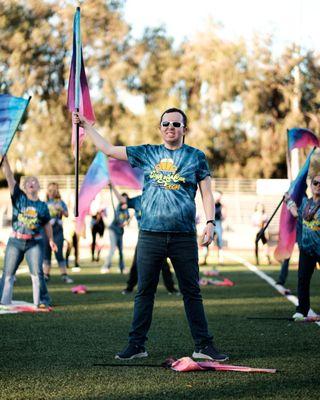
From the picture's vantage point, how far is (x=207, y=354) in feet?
24.3

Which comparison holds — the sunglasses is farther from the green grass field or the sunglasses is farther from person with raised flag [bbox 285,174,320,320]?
person with raised flag [bbox 285,174,320,320]

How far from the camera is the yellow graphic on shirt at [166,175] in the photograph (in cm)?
726

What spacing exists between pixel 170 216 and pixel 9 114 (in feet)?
12.0

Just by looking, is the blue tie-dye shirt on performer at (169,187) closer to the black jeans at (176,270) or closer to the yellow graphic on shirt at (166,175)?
the yellow graphic on shirt at (166,175)

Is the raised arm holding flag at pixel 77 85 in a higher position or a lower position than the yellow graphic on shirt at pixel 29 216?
higher

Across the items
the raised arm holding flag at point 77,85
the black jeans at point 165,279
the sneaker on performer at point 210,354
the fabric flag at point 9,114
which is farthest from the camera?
the black jeans at point 165,279

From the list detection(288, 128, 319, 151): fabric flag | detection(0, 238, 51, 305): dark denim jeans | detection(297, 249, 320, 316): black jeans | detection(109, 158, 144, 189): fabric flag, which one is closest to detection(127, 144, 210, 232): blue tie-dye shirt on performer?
detection(297, 249, 320, 316): black jeans

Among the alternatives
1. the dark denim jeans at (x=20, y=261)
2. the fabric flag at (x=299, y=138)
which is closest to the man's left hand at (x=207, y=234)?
the dark denim jeans at (x=20, y=261)

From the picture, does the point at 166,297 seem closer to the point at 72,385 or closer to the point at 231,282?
the point at 231,282

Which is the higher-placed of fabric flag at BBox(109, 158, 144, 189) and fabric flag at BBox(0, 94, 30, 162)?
fabric flag at BBox(0, 94, 30, 162)

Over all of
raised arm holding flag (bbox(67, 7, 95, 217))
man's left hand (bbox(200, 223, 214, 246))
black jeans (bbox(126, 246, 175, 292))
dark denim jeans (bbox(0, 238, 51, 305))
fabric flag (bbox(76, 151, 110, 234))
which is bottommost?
black jeans (bbox(126, 246, 175, 292))

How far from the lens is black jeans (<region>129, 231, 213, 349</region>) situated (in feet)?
24.2

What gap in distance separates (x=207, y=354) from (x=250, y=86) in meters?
46.1

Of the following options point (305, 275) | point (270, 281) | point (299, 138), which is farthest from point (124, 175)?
point (305, 275)
